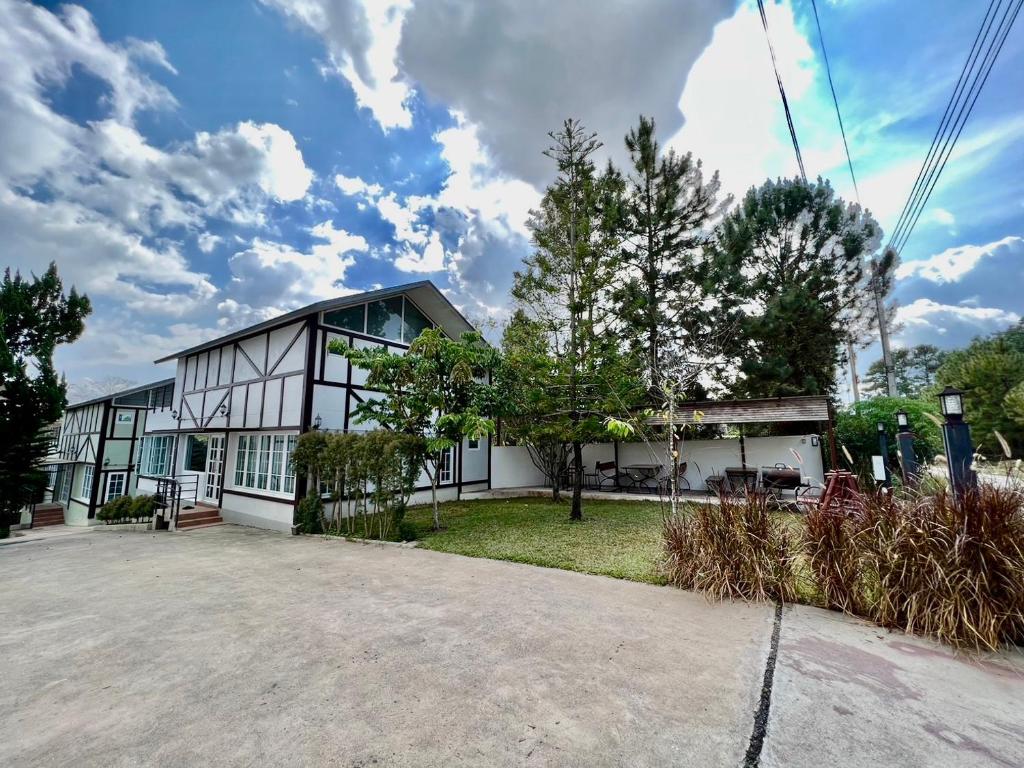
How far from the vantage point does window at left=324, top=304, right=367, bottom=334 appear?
10086 mm

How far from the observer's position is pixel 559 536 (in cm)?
733

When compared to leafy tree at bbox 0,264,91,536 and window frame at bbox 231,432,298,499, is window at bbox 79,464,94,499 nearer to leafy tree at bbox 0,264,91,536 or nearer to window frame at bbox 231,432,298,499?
leafy tree at bbox 0,264,91,536

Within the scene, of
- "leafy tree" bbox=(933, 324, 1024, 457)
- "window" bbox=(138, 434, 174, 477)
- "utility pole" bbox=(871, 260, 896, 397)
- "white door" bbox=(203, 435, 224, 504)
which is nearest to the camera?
"white door" bbox=(203, 435, 224, 504)

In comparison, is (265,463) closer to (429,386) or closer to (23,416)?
(429,386)

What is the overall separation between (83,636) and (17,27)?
10078mm

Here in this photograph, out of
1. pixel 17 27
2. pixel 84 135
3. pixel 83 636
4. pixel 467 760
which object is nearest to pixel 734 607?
pixel 467 760

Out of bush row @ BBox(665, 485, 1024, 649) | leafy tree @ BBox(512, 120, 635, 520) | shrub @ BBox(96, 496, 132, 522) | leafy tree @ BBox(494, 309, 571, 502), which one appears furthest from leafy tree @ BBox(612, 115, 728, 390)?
shrub @ BBox(96, 496, 132, 522)

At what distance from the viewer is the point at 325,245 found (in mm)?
13633

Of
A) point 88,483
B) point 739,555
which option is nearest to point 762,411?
point 739,555

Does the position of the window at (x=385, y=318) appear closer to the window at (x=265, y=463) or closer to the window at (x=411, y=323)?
the window at (x=411, y=323)

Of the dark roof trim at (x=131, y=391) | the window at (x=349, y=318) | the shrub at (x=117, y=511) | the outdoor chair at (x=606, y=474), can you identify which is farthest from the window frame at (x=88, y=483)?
the outdoor chair at (x=606, y=474)

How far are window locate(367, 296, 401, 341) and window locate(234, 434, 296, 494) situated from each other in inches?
139

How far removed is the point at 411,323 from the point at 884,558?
11.3 metres

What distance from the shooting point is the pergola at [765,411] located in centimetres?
998
